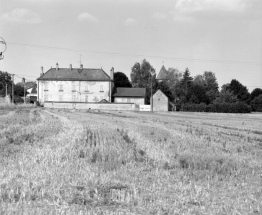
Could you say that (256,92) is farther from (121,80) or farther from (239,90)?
(121,80)

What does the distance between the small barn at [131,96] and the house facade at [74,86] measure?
2828 millimetres

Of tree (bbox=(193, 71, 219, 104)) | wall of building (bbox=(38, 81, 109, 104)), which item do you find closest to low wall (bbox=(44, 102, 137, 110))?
wall of building (bbox=(38, 81, 109, 104))

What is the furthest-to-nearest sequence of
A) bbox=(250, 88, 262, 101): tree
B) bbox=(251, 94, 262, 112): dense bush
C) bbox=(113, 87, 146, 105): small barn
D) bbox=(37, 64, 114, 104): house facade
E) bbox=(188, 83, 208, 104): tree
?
bbox=(250, 88, 262, 101): tree
bbox=(251, 94, 262, 112): dense bush
bbox=(188, 83, 208, 104): tree
bbox=(113, 87, 146, 105): small barn
bbox=(37, 64, 114, 104): house facade

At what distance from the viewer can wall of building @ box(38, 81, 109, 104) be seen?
10169 cm

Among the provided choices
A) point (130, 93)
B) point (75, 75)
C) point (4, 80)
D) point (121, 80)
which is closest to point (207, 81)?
point (121, 80)

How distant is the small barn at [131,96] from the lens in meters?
102

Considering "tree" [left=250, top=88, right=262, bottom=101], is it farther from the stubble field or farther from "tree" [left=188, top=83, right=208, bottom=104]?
the stubble field

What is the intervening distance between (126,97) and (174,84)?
27.4 metres

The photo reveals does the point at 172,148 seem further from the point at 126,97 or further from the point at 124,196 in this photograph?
the point at 126,97

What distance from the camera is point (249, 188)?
839 centimetres

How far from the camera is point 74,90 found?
102 meters

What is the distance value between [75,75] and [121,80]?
22824mm

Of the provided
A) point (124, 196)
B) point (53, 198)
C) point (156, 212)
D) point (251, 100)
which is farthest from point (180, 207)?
point (251, 100)

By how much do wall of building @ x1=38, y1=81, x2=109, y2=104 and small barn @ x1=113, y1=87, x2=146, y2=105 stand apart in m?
3.15
